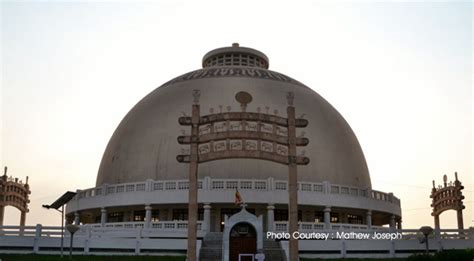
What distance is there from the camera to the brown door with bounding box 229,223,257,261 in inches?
1190

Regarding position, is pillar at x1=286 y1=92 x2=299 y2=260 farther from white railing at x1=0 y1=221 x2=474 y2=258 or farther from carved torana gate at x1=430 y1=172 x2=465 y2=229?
carved torana gate at x1=430 y1=172 x2=465 y2=229

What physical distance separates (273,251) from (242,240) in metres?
1.90

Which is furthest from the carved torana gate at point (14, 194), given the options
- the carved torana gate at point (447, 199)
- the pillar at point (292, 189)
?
the carved torana gate at point (447, 199)

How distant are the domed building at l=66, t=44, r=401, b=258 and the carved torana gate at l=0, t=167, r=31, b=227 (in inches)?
313

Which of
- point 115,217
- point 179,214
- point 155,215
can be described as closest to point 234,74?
point 179,214

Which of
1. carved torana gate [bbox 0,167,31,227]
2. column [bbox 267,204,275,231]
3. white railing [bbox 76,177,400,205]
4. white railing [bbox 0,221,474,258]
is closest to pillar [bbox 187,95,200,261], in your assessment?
white railing [bbox 0,221,474,258]

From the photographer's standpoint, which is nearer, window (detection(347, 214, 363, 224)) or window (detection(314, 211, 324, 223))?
window (detection(314, 211, 324, 223))

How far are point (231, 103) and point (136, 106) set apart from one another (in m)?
10.8

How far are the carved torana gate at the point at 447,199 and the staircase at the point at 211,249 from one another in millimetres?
24290

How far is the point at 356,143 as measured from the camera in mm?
48531

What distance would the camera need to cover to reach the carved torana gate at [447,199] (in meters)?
49.7

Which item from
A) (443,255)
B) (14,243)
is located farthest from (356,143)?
(14,243)

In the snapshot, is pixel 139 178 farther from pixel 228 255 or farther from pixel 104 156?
pixel 228 255

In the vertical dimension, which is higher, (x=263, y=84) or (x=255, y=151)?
(x=263, y=84)
